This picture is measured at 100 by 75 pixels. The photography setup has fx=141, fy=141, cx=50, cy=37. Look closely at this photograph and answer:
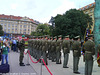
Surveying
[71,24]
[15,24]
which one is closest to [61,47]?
[71,24]

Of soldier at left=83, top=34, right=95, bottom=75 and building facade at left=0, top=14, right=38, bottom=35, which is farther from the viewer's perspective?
building facade at left=0, top=14, right=38, bottom=35

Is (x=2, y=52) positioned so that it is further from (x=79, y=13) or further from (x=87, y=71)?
(x=79, y=13)

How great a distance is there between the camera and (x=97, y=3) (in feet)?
43.7

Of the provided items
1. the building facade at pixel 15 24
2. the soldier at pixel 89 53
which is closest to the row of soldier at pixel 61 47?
the soldier at pixel 89 53

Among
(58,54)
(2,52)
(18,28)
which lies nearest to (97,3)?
(58,54)

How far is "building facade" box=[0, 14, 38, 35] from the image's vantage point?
10775 centimetres

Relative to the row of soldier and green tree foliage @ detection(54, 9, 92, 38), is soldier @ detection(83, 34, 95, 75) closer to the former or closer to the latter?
the row of soldier

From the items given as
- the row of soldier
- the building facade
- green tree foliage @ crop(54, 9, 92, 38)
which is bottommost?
the row of soldier

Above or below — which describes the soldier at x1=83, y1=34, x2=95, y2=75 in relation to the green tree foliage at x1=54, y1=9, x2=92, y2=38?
below

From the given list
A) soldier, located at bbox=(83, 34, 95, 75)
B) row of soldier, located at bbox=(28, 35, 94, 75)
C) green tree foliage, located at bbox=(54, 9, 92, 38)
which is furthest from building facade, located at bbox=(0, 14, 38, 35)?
soldier, located at bbox=(83, 34, 95, 75)

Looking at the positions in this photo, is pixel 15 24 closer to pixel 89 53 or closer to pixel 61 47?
pixel 61 47

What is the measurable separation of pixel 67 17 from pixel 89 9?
36914 millimetres

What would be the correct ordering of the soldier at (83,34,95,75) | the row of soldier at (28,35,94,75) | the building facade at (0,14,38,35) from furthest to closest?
the building facade at (0,14,38,35) < the row of soldier at (28,35,94,75) < the soldier at (83,34,95,75)

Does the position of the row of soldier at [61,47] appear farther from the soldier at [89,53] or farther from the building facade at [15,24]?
the building facade at [15,24]
